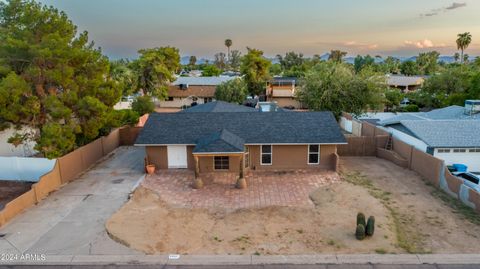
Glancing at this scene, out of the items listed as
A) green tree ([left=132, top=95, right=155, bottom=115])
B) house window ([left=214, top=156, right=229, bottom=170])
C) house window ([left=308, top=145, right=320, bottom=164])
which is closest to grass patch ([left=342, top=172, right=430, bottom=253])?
house window ([left=308, top=145, right=320, bottom=164])

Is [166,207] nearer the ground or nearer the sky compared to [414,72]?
nearer the ground

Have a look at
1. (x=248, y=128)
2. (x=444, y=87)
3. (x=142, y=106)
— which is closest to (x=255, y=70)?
(x=142, y=106)

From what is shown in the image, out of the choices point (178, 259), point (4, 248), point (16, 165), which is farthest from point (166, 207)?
point (16, 165)

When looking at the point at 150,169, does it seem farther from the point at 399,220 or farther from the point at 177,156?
the point at 399,220

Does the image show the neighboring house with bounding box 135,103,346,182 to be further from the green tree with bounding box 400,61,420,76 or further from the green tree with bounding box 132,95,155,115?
the green tree with bounding box 400,61,420,76

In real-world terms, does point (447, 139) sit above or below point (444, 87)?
below

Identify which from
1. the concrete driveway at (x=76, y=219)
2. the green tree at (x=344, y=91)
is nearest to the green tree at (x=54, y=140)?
the concrete driveway at (x=76, y=219)

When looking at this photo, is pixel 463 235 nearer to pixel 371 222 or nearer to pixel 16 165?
pixel 371 222
